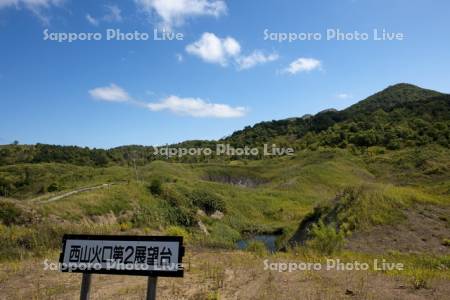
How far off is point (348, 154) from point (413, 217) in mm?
66734

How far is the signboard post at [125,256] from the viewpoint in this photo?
6.63 metres

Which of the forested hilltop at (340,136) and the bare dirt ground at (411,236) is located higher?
the forested hilltop at (340,136)

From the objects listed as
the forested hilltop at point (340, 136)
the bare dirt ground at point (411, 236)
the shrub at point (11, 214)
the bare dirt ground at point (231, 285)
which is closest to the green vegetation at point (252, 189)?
the shrub at point (11, 214)

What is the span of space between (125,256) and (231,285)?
15.1ft

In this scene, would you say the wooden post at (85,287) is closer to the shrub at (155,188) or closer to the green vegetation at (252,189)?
the green vegetation at (252,189)

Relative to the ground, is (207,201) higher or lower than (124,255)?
lower

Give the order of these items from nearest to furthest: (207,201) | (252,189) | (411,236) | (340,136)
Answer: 1. (411,236)
2. (207,201)
3. (252,189)
4. (340,136)

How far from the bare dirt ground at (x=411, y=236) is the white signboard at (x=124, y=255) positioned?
16.2 meters

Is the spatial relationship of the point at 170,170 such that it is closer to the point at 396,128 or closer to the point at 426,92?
the point at 396,128

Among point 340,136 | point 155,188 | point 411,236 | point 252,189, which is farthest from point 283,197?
point 340,136

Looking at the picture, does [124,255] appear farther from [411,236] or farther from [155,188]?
[155,188]

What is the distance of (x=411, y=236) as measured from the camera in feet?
71.7

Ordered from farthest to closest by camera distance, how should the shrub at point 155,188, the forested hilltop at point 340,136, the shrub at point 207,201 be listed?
the forested hilltop at point 340,136 → the shrub at point 207,201 → the shrub at point 155,188

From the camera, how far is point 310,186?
2773 inches
